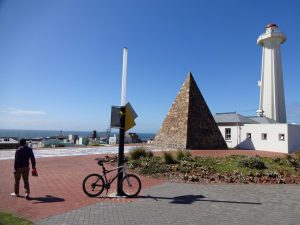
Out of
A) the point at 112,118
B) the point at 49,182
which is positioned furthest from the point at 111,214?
the point at 49,182

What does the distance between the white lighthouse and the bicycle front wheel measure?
114ft

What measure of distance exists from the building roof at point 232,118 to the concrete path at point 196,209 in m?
23.8

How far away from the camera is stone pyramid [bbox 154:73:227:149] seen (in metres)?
28.3

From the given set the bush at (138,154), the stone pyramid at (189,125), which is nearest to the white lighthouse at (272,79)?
the stone pyramid at (189,125)

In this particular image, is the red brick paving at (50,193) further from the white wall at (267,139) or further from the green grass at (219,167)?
the white wall at (267,139)

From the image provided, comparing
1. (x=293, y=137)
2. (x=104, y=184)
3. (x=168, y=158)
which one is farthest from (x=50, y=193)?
(x=293, y=137)

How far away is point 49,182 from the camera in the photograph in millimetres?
10969

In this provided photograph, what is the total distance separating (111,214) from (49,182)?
4.64m

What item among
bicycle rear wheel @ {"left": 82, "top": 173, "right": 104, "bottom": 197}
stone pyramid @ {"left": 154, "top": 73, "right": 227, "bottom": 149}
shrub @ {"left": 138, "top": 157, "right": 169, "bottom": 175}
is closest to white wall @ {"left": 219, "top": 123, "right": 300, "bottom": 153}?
stone pyramid @ {"left": 154, "top": 73, "right": 227, "bottom": 149}

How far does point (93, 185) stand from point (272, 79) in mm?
37882

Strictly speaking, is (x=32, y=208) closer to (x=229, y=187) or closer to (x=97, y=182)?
(x=97, y=182)

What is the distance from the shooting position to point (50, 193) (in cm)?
927

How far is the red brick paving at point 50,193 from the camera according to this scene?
24.6 ft

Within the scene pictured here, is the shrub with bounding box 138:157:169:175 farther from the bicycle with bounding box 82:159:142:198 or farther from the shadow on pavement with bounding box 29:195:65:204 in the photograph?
the shadow on pavement with bounding box 29:195:65:204
